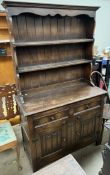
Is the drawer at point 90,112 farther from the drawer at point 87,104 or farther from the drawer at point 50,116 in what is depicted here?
the drawer at point 50,116

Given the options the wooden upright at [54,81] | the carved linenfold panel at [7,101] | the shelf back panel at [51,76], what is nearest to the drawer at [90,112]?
the wooden upright at [54,81]

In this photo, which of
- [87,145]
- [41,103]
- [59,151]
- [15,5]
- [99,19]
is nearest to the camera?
[15,5]

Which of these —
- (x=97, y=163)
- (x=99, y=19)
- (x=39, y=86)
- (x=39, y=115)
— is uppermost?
(x=99, y=19)

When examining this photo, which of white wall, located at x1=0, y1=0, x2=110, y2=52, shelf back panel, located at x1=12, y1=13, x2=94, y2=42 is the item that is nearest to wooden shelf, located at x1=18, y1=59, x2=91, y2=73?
shelf back panel, located at x1=12, y1=13, x2=94, y2=42

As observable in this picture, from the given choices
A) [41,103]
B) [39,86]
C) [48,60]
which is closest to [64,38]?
[48,60]

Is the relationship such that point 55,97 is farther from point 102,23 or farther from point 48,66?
point 102,23

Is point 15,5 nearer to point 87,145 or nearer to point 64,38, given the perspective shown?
point 64,38

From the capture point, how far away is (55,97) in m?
1.82

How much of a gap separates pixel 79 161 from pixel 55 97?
36.5 inches

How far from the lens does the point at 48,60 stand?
6.45 ft

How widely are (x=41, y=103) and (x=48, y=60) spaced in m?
0.61

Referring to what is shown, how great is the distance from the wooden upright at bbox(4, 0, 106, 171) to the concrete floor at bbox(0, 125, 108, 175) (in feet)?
0.46

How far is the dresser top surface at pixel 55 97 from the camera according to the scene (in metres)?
Answer: 1.59

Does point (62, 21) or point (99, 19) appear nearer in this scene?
point (62, 21)
